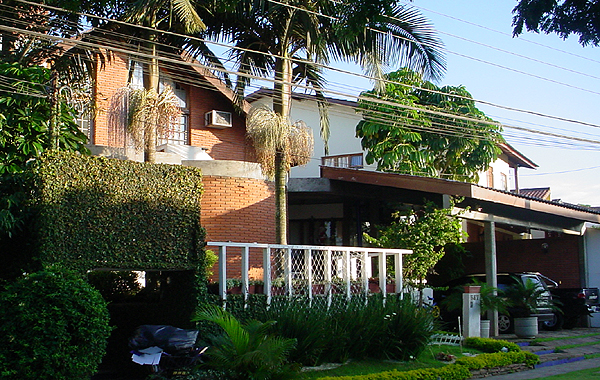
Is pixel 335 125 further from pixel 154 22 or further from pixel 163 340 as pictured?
pixel 163 340

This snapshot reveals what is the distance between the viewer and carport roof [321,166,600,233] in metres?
17.4

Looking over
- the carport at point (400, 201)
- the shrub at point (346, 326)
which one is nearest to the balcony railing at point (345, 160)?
the carport at point (400, 201)

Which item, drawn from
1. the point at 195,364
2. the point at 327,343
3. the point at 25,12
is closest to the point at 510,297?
the point at 327,343

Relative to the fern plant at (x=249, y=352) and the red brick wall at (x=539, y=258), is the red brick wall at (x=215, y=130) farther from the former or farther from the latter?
the fern plant at (x=249, y=352)

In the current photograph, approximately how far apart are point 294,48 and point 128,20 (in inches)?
169

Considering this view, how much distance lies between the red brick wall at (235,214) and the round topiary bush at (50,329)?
668 cm

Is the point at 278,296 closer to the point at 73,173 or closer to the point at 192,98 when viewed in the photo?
the point at 73,173

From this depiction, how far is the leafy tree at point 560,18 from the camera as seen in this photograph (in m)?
8.55

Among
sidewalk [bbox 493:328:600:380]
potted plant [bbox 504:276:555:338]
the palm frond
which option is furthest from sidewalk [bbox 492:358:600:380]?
the palm frond

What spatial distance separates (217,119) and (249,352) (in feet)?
37.8

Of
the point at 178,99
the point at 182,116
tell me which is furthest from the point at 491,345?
the point at 178,99

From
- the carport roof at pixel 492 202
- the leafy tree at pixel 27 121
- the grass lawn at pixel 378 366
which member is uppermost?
the leafy tree at pixel 27 121

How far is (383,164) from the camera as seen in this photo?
25609 millimetres

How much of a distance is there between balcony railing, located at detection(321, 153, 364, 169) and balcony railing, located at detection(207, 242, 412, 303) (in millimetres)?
14911
